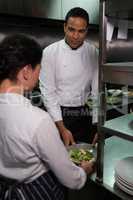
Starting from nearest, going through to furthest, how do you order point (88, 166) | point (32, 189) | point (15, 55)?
point (15, 55)
point (32, 189)
point (88, 166)

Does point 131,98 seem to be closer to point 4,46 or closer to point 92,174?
point 92,174

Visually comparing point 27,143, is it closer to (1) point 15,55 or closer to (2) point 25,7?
(1) point 15,55

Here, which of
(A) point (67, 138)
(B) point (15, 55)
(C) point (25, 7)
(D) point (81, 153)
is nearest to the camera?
(B) point (15, 55)

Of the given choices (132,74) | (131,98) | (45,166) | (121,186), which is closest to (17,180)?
(45,166)

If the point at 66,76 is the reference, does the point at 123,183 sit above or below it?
below

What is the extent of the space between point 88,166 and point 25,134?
0.43m

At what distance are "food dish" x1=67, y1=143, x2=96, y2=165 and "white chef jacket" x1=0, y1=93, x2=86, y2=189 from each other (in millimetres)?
247

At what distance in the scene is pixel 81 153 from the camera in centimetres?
126

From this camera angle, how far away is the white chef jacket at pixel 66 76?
1.89 metres

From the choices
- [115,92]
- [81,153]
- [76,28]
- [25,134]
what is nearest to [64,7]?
[76,28]

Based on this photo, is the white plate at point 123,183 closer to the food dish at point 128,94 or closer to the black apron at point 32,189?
the black apron at point 32,189

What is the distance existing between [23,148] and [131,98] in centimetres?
166

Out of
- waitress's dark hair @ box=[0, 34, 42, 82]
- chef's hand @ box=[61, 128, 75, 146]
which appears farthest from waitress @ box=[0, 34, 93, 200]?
chef's hand @ box=[61, 128, 75, 146]

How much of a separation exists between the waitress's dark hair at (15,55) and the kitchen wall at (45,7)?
1.36 metres
